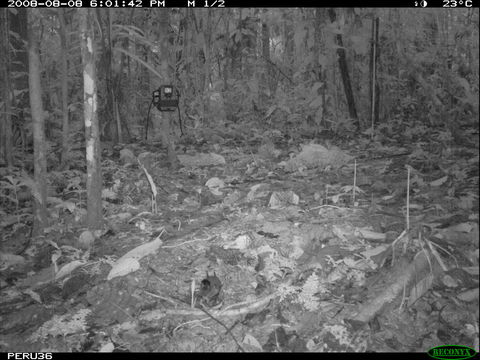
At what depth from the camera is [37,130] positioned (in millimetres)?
4504

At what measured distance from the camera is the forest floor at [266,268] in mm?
2922

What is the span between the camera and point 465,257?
2982mm

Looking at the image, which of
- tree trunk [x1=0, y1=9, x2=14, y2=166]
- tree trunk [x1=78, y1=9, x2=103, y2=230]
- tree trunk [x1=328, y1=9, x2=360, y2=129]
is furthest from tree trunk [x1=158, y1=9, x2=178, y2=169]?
tree trunk [x1=328, y1=9, x2=360, y2=129]

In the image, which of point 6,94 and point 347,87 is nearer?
point 6,94

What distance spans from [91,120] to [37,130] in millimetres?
570

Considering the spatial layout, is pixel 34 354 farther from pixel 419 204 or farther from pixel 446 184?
pixel 446 184

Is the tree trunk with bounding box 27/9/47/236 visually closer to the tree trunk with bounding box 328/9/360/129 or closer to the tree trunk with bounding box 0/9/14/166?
the tree trunk with bounding box 0/9/14/166

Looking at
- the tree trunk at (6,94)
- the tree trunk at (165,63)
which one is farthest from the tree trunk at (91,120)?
the tree trunk at (165,63)

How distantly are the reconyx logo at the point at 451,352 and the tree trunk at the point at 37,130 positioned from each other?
150 inches

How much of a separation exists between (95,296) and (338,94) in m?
5.71

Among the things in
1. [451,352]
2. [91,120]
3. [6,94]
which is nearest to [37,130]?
[91,120]

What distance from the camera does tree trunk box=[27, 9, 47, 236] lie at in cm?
435

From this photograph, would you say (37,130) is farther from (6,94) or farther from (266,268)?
(266,268)

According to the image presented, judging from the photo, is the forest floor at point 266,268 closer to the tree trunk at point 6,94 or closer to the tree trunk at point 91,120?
the tree trunk at point 91,120
